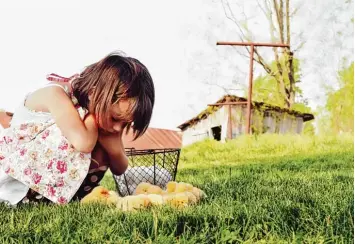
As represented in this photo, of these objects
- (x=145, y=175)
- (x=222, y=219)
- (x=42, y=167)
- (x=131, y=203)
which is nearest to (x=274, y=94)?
(x=145, y=175)

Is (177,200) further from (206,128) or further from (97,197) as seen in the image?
(206,128)

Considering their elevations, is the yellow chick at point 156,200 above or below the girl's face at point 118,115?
below

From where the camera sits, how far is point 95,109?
1.09 meters

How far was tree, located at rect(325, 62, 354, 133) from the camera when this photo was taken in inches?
112

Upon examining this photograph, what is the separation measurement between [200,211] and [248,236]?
0.41ft

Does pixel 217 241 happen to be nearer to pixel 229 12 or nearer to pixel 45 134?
pixel 45 134

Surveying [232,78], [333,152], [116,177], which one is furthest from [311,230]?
[232,78]

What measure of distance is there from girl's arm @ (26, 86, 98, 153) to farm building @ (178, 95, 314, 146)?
6.44 ft

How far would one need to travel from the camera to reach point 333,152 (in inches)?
87.7

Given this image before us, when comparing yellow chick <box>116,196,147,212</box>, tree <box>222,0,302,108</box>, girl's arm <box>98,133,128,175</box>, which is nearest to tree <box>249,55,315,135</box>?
tree <box>222,0,302,108</box>

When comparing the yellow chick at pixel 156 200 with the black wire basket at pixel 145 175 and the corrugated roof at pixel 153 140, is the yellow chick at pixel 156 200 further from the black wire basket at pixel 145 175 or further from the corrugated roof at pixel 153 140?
the corrugated roof at pixel 153 140

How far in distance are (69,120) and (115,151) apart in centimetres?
13

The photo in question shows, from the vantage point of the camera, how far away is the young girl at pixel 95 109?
108 centimetres

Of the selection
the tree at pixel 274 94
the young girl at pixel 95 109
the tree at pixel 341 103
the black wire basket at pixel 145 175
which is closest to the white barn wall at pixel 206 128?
the tree at pixel 274 94
